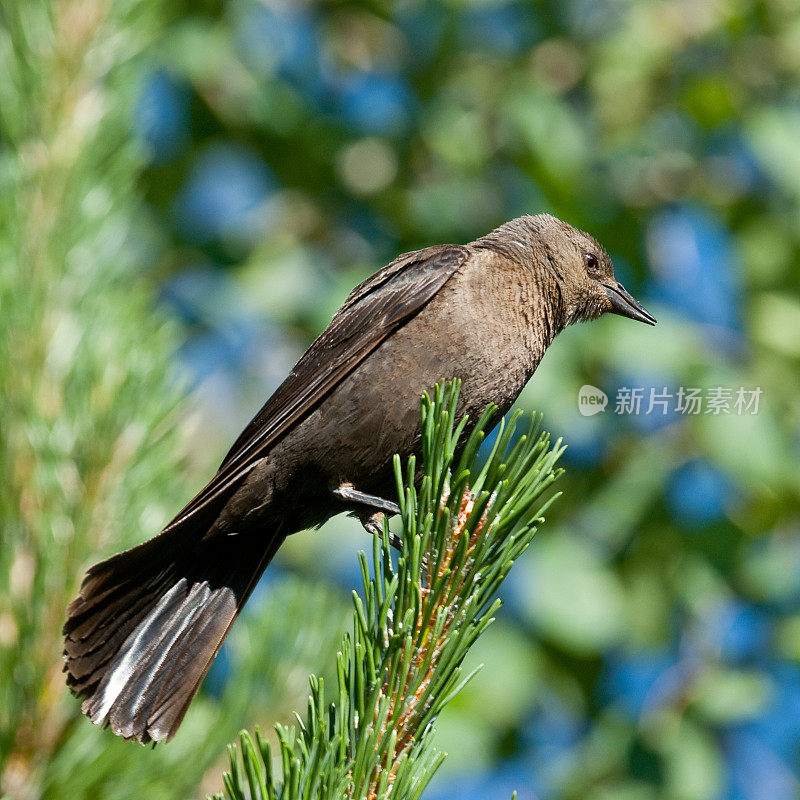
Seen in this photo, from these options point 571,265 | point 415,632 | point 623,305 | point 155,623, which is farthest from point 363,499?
point 623,305

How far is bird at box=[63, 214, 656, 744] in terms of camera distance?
2242 millimetres

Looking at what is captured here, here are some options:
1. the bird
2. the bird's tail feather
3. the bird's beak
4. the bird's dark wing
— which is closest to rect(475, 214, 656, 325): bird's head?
the bird's beak

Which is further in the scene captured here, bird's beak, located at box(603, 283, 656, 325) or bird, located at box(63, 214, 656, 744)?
bird's beak, located at box(603, 283, 656, 325)

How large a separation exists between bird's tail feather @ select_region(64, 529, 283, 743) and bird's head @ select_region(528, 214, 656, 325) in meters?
1.25

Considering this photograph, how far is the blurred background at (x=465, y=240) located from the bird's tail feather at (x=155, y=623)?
0.06 metres

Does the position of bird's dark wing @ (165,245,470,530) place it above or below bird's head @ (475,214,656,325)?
above

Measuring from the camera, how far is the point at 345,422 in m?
2.54

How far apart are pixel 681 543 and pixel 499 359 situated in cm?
178

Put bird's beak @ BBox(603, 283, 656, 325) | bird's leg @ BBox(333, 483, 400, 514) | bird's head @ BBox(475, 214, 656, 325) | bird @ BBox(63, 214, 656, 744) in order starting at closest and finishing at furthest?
bird @ BBox(63, 214, 656, 744) → bird's leg @ BBox(333, 483, 400, 514) → bird's head @ BBox(475, 214, 656, 325) → bird's beak @ BBox(603, 283, 656, 325)

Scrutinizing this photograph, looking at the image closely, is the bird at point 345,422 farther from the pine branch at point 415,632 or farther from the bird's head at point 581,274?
the pine branch at point 415,632

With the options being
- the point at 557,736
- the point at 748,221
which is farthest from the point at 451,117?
the point at 557,736

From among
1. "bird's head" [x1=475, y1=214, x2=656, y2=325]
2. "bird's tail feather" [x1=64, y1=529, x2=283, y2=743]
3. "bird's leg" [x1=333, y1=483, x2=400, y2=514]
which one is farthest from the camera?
"bird's head" [x1=475, y1=214, x2=656, y2=325]

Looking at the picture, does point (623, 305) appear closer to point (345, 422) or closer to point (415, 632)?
point (345, 422)

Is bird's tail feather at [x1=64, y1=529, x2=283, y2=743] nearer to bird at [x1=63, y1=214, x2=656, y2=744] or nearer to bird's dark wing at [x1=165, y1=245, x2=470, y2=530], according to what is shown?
bird at [x1=63, y1=214, x2=656, y2=744]
